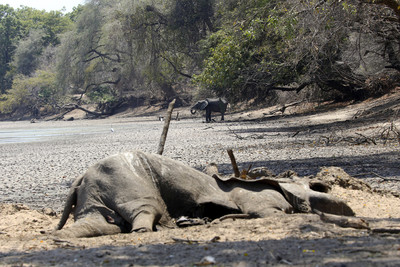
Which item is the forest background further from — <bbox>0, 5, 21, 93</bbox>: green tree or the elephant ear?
the elephant ear

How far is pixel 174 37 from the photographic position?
4278cm

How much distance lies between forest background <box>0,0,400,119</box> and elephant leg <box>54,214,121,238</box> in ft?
24.3

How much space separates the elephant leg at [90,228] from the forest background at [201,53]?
7.42 metres

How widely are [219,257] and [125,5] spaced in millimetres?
40508

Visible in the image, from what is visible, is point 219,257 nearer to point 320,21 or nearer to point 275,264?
point 275,264

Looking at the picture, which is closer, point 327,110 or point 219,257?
point 219,257

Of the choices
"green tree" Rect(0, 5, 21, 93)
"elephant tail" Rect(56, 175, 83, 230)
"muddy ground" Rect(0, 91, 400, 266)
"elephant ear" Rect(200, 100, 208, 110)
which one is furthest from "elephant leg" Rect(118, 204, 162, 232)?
"green tree" Rect(0, 5, 21, 93)

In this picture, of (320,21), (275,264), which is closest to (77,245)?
(275,264)

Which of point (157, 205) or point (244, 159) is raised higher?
point (157, 205)

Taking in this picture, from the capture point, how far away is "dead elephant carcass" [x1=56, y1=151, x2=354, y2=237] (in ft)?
18.0

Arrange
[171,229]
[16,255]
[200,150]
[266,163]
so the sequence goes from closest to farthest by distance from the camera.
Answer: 1. [16,255]
2. [171,229]
3. [266,163]
4. [200,150]

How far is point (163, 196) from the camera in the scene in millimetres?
5723

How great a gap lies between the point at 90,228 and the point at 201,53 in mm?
30112

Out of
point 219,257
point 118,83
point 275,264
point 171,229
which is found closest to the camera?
point 275,264
